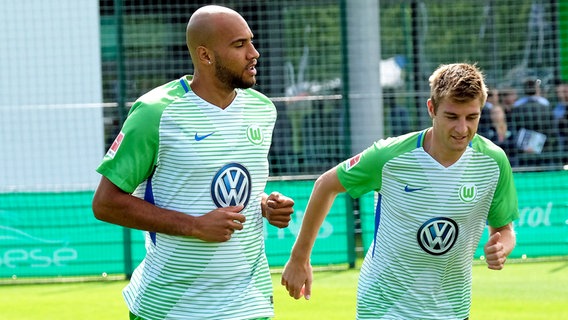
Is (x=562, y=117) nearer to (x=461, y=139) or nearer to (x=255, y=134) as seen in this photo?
(x=461, y=139)

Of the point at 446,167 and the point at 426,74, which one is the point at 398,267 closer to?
the point at 446,167

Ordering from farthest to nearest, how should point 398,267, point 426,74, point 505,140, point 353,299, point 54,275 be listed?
point 426,74 < point 505,140 < point 54,275 < point 353,299 < point 398,267

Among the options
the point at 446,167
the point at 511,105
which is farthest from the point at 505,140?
the point at 446,167

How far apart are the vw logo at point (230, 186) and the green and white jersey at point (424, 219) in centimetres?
68

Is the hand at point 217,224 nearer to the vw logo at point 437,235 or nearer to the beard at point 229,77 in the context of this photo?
the beard at point 229,77

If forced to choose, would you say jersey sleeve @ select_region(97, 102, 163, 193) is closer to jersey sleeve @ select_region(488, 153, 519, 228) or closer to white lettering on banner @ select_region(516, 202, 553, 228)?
jersey sleeve @ select_region(488, 153, 519, 228)

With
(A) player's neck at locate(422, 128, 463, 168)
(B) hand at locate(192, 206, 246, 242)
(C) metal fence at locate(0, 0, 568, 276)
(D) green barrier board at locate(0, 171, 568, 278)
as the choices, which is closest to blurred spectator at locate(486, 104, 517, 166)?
(C) metal fence at locate(0, 0, 568, 276)

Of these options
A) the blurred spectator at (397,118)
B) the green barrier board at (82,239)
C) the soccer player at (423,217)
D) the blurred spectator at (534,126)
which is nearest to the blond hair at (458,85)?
the soccer player at (423,217)

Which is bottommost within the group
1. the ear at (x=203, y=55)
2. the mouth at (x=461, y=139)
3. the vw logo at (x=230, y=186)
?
the vw logo at (x=230, y=186)

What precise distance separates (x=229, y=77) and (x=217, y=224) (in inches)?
27.3

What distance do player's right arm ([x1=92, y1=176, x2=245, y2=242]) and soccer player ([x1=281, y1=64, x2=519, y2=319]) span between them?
669 millimetres

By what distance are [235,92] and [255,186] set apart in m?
0.47

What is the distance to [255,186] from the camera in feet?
17.4

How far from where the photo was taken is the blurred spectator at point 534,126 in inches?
582
